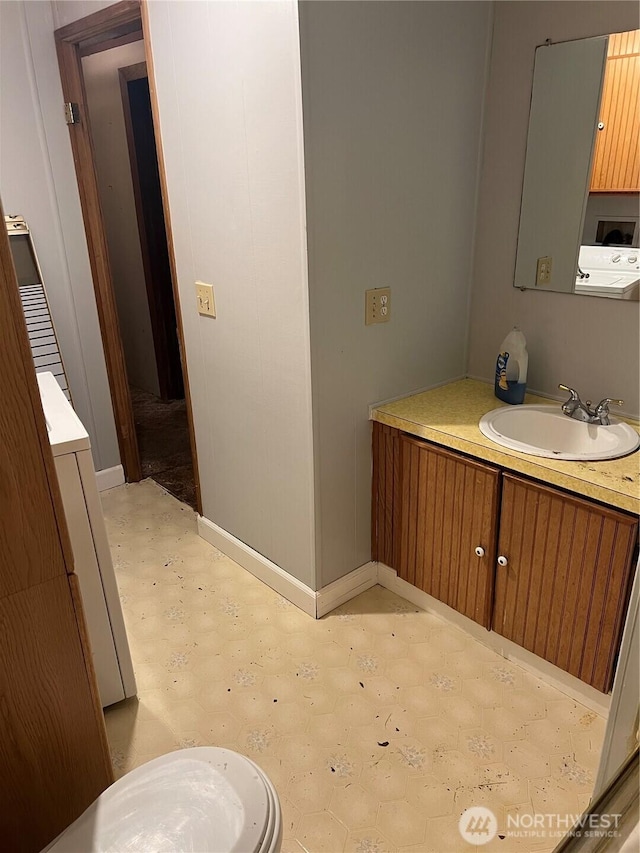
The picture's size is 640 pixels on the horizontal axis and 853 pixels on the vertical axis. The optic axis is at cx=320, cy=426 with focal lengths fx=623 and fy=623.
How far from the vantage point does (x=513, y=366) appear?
2.13 meters

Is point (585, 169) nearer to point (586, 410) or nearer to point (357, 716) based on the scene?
point (586, 410)

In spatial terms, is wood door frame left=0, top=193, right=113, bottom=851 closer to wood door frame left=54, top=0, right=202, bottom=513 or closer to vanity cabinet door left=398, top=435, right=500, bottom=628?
vanity cabinet door left=398, top=435, right=500, bottom=628

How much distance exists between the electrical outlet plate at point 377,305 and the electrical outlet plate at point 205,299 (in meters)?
0.58

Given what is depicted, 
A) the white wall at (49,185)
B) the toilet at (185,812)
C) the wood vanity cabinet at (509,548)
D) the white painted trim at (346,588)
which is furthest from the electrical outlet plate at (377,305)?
the white wall at (49,185)

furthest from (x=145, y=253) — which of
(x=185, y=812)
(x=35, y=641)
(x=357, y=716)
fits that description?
(x=185, y=812)

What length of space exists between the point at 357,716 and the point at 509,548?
0.67 metres

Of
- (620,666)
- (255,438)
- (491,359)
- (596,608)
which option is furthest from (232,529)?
(620,666)

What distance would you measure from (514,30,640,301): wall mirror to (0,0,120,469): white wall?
196 centimetres

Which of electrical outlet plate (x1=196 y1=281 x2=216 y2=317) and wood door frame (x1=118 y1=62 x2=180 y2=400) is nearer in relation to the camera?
electrical outlet plate (x1=196 y1=281 x2=216 y2=317)

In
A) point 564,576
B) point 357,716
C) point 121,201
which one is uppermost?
point 121,201

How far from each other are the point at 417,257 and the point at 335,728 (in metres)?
1.50

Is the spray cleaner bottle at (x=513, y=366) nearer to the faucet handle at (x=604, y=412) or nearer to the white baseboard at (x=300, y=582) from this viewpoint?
the faucet handle at (x=604, y=412)

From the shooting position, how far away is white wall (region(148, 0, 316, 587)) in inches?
69.1

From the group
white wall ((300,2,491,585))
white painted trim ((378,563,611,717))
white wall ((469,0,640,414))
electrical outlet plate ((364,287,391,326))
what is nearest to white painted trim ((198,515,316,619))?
white wall ((300,2,491,585))
